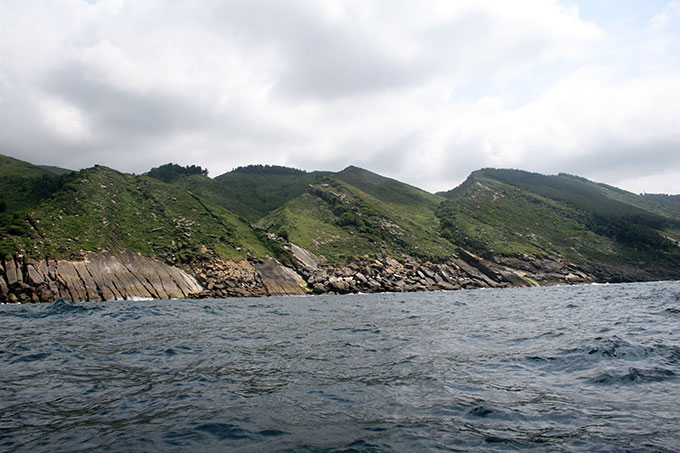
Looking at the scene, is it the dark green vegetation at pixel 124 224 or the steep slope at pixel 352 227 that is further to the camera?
the steep slope at pixel 352 227

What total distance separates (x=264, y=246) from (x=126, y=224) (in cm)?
4055

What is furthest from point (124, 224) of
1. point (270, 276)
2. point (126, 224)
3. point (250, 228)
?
point (250, 228)

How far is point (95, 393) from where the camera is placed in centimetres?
1167

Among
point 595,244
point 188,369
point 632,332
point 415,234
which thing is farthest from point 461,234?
point 188,369

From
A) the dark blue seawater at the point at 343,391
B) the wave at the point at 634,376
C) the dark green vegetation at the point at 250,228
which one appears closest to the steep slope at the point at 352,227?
the dark green vegetation at the point at 250,228

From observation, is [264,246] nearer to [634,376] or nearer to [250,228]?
[250,228]

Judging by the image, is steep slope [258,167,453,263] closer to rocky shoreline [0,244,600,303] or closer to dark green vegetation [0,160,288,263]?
rocky shoreline [0,244,600,303]

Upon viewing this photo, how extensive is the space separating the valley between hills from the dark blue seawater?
58037mm

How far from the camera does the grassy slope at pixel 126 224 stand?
2972 inches

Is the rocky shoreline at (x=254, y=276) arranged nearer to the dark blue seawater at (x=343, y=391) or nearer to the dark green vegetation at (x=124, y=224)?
the dark green vegetation at (x=124, y=224)

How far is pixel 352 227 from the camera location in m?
158

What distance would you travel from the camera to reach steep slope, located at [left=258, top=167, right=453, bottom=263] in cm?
13500

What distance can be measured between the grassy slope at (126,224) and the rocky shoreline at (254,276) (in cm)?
521

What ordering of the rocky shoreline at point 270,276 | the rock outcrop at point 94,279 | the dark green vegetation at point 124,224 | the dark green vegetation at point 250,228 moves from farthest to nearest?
1. the dark green vegetation at point 250,228
2. the dark green vegetation at point 124,224
3. the rocky shoreline at point 270,276
4. the rock outcrop at point 94,279
